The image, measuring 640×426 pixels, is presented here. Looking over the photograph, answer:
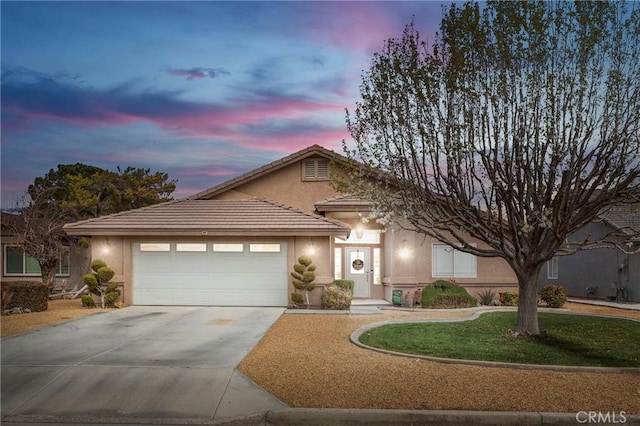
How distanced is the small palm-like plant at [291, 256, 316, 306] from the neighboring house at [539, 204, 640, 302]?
12048 millimetres

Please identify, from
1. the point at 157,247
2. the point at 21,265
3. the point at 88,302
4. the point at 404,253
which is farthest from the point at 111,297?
the point at 21,265

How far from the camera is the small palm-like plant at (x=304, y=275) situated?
17922 millimetres

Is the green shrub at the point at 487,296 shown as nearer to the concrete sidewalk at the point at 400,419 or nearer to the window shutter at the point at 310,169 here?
the window shutter at the point at 310,169

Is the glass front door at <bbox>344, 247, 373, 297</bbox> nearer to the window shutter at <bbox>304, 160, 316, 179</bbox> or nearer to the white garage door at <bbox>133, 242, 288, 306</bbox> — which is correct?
the white garage door at <bbox>133, 242, 288, 306</bbox>

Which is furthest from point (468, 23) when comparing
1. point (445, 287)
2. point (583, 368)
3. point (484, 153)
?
point (445, 287)

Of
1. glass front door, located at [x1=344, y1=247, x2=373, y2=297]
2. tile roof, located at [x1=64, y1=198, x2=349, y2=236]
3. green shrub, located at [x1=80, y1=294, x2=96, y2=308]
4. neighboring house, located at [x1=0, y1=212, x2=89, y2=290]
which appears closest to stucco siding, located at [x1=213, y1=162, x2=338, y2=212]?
tile roof, located at [x1=64, y1=198, x2=349, y2=236]

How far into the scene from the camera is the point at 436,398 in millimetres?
7496

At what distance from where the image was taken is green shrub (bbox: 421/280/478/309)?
61.9ft

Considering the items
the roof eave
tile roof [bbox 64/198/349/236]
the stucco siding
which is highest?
the stucco siding

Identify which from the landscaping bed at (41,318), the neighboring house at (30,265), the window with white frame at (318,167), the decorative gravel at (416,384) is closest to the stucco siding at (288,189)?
the window with white frame at (318,167)

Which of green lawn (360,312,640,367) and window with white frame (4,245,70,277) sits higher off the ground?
window with white frame (4,245,70,277)

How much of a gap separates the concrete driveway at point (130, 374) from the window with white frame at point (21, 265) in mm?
15001

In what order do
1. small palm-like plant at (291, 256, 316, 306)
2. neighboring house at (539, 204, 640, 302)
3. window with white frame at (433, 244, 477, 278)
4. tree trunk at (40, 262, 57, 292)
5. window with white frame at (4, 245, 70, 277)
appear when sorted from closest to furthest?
1. small palm-like plant at (291, 256, 316, 306)
2. window with white frame at (433, 244, 477, 278)
3. neighboring house at (539, 204, 640, 302)
4. tree trunk at (40, 262, 57, 292)
5. window with white frame at (4, 245, 70, 277)

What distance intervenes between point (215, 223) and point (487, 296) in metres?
10.7
